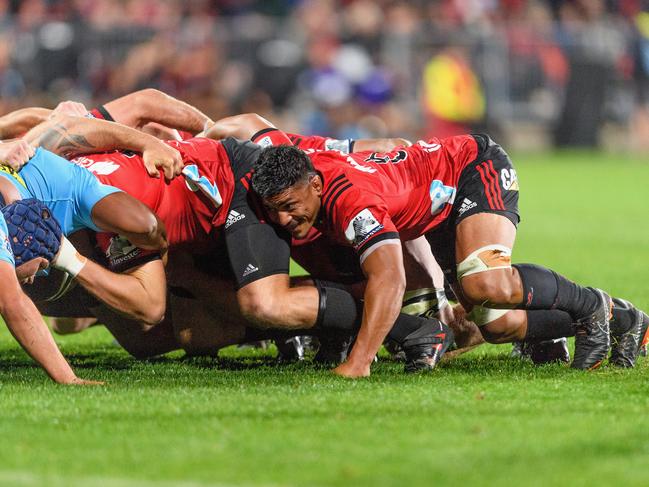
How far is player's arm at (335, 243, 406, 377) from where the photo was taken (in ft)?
22.8

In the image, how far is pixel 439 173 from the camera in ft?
25.5

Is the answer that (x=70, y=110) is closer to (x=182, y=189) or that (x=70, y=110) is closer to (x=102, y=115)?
(x=102, y=115)

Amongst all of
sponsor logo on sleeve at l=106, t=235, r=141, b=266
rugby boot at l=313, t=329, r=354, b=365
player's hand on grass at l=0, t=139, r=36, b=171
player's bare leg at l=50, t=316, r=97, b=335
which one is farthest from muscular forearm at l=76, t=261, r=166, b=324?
player's bare leg at l=50, t=316, r=97, b=335

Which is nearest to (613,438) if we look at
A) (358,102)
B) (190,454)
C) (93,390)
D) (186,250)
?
(190,454)

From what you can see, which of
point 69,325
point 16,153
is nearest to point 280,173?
point 16,153

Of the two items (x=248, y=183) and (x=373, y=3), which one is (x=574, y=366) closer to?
(x=248, y=183)

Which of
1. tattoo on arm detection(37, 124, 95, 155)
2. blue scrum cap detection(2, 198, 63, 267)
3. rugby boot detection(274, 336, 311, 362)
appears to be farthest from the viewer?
rugby boot detection(274, 336, 311, 362)

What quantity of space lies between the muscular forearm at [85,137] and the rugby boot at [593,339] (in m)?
2.68

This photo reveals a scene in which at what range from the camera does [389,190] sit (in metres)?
7.51

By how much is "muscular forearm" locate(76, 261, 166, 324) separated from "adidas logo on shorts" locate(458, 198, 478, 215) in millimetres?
1765

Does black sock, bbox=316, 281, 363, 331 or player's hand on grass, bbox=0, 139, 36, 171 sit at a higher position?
player's hand on grass, bbox=0, 139, 36, 171

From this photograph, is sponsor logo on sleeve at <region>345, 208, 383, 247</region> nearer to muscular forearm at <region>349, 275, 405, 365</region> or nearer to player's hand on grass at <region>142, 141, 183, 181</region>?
muscular forearm at <region>349, 275, 405, 365</region>

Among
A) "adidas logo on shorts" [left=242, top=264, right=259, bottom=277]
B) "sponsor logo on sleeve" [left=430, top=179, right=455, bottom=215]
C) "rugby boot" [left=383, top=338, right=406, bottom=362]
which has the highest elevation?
"sponsor logo on sleeve" [left=430, top=179, right=455, bottom=215]

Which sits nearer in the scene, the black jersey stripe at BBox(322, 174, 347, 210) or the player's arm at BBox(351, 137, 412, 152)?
the black jersey stripe at BBox(322, 174, 347, 210)
